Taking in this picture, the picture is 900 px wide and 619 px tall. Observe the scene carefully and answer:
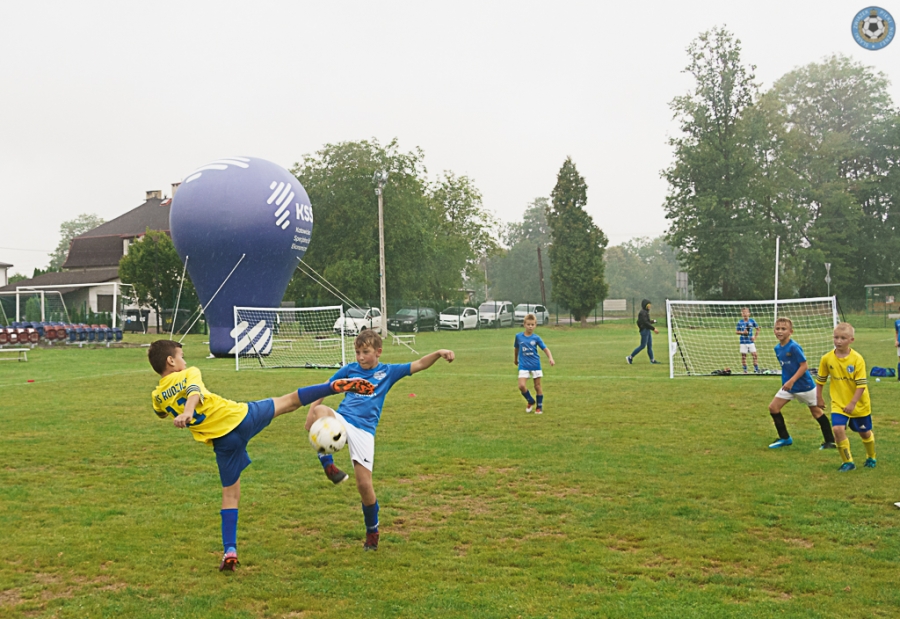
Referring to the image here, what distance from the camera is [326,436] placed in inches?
214

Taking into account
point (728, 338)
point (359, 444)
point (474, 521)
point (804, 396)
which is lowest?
point (474, 521)

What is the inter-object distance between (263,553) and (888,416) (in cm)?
1016

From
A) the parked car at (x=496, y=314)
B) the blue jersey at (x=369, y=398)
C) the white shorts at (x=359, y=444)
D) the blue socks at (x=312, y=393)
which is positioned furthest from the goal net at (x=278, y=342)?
the parked car at (x=496, y=314)

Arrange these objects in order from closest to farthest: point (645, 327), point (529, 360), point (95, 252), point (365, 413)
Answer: point (365, 413), point (529, 360), point (645, 327), point (95, 252)

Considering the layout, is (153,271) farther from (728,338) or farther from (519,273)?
(519,273)

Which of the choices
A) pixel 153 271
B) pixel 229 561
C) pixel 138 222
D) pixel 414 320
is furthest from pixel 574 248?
pixel 229 561

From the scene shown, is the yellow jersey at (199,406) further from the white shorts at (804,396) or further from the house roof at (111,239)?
the house roof at (111,239)

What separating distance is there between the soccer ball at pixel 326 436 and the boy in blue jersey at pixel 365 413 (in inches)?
4.6

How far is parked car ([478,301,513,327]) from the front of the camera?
55.2 m

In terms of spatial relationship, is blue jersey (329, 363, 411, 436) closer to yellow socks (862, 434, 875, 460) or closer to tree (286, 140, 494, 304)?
yellow socks (862, 434, 875, 460)

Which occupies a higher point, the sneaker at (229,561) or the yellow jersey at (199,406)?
the yellow jersey at (199,406)

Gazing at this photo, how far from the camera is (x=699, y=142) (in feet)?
185

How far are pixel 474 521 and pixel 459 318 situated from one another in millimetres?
45429

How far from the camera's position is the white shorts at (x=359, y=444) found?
576cm
